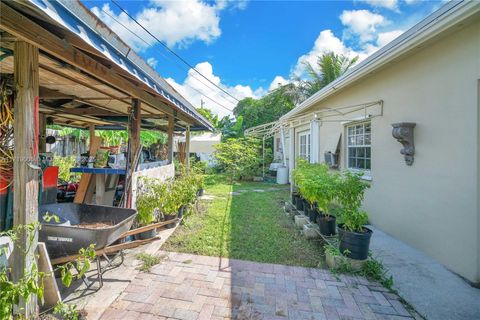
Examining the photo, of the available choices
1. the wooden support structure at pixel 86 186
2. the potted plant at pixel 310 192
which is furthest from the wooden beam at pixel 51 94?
the potted plant at pixel 310 192

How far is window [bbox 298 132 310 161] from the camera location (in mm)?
11125

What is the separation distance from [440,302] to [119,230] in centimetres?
409

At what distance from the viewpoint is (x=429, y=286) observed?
3240mm

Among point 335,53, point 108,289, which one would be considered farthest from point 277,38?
point 108,289

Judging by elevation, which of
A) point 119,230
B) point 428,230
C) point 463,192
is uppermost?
point 463,192

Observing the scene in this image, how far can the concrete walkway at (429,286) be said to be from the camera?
277cm

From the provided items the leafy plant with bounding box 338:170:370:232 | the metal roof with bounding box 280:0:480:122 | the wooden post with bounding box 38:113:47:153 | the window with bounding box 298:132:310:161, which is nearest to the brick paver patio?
the leafy plant with bounding box 338:170:370:232

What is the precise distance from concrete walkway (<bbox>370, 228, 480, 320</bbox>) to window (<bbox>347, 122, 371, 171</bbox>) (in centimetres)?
264

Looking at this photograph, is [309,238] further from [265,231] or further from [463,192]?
[463,192]

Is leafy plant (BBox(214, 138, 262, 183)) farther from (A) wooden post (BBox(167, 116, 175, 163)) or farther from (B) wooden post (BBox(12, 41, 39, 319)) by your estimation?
(B) wooden post (BBox(12, 41, 39, 319))

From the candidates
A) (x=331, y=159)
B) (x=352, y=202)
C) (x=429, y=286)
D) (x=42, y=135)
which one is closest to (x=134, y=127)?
(x=42, y=135)

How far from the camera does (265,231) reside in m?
5.45

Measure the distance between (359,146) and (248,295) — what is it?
5.30 metres

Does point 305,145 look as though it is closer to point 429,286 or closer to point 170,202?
point 170,202
